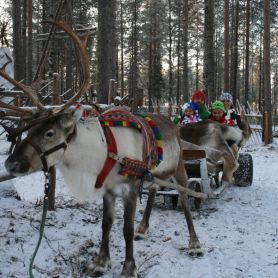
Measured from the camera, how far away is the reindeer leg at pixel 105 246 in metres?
3.94

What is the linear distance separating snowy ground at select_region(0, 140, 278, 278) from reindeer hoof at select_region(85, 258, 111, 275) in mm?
73

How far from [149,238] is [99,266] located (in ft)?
3.82

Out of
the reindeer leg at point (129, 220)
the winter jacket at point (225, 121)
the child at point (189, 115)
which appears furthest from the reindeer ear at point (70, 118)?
the winter jacket at point (225, 121)

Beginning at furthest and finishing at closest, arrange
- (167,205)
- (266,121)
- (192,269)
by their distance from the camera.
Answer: (266,121) → (167,205) → (192,269)

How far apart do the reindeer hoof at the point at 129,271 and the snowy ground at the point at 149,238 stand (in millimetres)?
139

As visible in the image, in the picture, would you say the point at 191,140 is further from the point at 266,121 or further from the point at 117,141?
the point at 266,121

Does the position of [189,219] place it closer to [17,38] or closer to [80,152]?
[80,152]

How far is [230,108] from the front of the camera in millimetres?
8273

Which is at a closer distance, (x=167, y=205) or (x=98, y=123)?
(x=98, y=123)

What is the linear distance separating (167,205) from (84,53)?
3367 millimetres

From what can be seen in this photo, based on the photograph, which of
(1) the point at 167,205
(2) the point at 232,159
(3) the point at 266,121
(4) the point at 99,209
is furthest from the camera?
(3) the point at 266,121

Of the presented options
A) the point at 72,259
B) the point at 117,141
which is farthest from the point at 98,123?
the point at 72,259

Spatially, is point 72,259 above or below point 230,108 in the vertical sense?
below

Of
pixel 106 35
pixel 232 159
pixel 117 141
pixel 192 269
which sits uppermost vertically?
pixel 106 35
